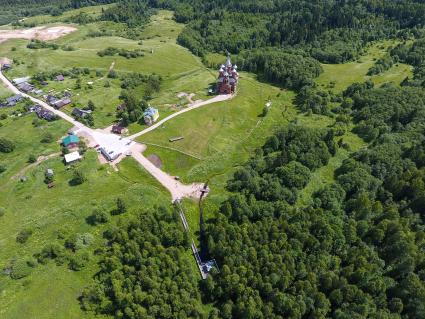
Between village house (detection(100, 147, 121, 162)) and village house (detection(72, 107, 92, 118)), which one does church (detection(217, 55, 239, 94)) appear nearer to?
village house (detection(72, 107, 92, 118))

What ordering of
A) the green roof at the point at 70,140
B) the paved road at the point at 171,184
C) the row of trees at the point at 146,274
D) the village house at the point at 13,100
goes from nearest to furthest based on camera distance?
the row of trees at the point at 146,274, the paved road at the point at 171,184, the green roof at the point at 70,140, the village house at the point at 13,100

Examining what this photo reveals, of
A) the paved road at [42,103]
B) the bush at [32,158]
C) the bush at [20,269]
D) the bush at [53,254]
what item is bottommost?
the bush at [20,269]

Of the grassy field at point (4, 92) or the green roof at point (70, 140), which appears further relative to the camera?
the grassy field at point (4, 92)

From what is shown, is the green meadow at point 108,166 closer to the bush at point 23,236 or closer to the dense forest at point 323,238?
the bush at point 23,236

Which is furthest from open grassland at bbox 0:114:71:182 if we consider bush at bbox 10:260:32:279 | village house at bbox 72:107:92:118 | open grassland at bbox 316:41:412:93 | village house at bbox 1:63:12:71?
open grassland at bbox 316:41:412:93

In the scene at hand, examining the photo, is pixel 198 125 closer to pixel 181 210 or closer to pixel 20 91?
pixel 181 210

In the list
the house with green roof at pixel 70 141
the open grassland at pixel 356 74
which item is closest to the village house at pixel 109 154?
the house with green roof at pixel 70 141

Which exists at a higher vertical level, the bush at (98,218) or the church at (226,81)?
the church at (226,81)
